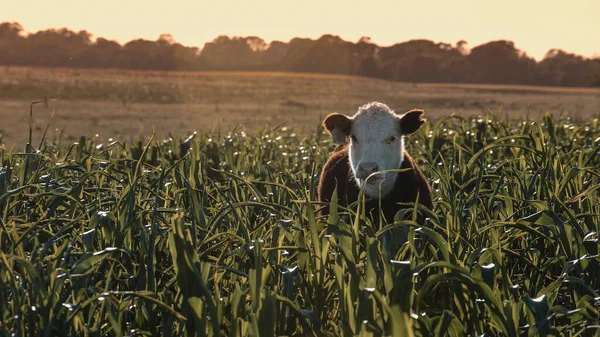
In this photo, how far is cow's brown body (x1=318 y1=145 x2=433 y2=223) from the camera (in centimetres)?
580

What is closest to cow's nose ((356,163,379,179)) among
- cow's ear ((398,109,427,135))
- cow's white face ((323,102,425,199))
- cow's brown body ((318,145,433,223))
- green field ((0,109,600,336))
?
cow's white face ((323,102,425,199))

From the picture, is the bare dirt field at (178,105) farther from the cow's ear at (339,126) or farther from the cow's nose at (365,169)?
the cow's nose at (365,169)

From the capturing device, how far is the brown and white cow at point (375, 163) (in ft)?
19.1

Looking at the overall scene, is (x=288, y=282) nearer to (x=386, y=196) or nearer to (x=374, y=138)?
(x=386, y=196)

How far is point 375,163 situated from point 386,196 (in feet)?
1.15

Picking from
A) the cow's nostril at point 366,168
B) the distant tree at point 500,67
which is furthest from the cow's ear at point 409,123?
the distant tree at point 500,67

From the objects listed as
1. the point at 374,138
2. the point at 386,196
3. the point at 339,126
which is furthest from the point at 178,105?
the point at 386,196

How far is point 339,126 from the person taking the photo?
6.80m

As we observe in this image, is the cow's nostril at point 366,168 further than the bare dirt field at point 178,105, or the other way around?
the bare dirt field at point 178,105

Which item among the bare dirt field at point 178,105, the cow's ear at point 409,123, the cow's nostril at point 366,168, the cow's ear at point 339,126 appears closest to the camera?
the cow's nostril at point 366,168

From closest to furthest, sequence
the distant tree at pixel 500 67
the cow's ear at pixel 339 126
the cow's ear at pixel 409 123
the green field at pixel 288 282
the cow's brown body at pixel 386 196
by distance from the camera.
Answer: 1. the green field at pixel 288 282
2. the cow's brown body at pixel 386 196
3. the cow's ear at pixel 409 123
4. the cow's ear at pixel 339 126
5. the distant tree at pixel 500 67

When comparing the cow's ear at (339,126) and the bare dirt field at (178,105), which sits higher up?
the cow's ear at (339,126)

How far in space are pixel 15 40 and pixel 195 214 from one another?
353ft

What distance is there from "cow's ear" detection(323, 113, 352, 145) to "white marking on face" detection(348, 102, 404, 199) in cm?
8
